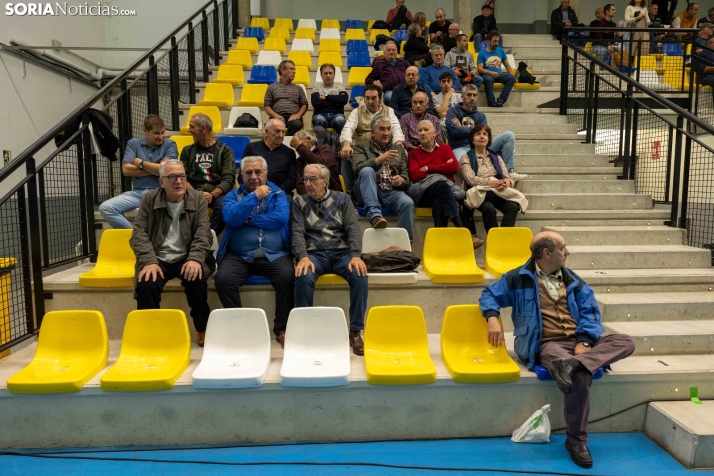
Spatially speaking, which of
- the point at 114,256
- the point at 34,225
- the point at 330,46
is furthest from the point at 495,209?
the point at 330,46

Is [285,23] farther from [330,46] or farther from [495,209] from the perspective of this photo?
[495,209]

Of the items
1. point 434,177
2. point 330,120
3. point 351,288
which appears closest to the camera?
point 351,288

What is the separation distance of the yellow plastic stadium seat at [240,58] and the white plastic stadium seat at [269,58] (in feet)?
0.45

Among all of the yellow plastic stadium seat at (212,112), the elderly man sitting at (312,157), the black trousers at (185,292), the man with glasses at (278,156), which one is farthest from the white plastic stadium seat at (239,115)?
the black trousers at (185,292)

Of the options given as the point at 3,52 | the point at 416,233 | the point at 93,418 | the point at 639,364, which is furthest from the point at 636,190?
the point at 3,52

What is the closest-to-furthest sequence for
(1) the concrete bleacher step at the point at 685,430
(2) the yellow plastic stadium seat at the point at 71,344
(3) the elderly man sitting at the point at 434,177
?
(1) the concrete bleacher step at the point at 685,430
(2) the yellow plastic stadium seat at the point at 71,344
(3) the elderly man sitting at the point at 434,177

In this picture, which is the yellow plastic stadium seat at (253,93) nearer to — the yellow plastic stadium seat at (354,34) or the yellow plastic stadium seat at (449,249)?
the yellow plastic stadium seat at (354,34)

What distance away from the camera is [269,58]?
26.0ft

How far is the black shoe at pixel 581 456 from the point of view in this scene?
2.71 m

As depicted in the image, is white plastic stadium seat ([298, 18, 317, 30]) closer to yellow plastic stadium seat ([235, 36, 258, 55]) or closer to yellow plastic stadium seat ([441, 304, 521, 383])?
yellow plastic stadium seat ([235, 36, 258, 55])

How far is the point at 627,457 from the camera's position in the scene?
9.24 feet

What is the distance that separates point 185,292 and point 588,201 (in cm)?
336

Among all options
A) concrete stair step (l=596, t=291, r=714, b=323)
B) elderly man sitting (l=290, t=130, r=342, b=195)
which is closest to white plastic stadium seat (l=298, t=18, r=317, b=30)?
elderly man sitting (l=290, t=130, r=342, b=195)

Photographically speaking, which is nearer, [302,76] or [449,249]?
[449,249]
